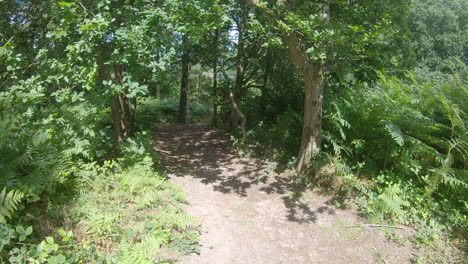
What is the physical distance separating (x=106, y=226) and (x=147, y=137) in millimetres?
3590

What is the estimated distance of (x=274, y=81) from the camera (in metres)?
10.4

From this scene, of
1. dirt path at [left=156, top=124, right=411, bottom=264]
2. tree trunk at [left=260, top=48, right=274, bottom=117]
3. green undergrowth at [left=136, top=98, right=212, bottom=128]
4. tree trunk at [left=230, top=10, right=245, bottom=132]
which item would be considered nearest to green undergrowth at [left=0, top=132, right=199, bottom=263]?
dirt path at [left=156, top=124, right=411, bottom=264]

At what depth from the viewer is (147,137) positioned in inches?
283

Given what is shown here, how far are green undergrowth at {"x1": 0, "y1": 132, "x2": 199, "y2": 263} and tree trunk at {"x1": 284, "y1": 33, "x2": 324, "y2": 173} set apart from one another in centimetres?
Answer: 296

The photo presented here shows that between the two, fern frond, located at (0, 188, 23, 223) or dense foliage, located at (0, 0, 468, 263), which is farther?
dense foliage, located at (0, 0, 468, 263)

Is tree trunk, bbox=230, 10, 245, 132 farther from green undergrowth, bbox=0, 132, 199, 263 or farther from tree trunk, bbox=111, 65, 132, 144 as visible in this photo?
green undergrowth, bbox=0, 132, 199, 263

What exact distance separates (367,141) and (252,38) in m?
5.67

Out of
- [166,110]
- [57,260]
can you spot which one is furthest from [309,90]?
[166,110]

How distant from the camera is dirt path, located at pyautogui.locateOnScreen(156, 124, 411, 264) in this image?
169 inches

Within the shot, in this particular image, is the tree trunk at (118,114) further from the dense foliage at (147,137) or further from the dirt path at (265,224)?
the dirt path at (265,224)

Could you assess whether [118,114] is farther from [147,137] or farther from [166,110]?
[166,110]

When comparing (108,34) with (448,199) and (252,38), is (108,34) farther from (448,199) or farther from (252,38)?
(448,199)

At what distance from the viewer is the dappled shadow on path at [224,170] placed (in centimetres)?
571

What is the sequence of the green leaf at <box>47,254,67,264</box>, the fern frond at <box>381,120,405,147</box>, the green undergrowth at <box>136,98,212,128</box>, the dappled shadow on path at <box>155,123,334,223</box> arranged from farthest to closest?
the green undergrowth at <box>136,98,212,128</box>, the dappled shadow on path at <box>155,123,334,223</box>, the fern frond at <box>381,120,405,147</box>, the green leaf at <box>47,254,67,264</box>
